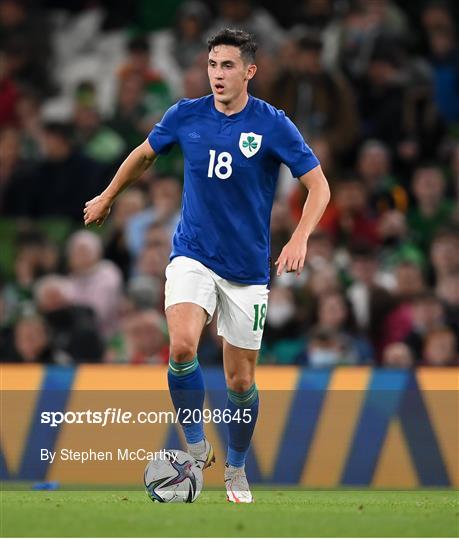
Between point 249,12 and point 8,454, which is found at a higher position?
point 249,12

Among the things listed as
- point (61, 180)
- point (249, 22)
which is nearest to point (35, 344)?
point (61, 180)

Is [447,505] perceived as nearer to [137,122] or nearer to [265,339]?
[265,339]

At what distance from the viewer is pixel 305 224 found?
8.98 m

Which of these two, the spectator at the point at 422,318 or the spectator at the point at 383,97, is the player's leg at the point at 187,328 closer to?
the spectator at the point at 422,318

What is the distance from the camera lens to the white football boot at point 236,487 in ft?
30.7

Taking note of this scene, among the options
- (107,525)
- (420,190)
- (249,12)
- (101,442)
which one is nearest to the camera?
(107,525)

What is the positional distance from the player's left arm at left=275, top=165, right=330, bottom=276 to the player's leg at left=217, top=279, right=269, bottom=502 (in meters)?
0.52

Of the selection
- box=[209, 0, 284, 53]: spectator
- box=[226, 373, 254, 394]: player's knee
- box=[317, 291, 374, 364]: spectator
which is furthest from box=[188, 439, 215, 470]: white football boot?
box=[209, 0, 284, 53]: spectator

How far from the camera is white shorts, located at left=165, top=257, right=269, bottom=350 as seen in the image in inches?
358

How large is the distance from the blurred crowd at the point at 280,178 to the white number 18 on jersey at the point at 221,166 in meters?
4.27

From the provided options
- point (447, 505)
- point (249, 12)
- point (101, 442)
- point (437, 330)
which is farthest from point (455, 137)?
point (447, 505)

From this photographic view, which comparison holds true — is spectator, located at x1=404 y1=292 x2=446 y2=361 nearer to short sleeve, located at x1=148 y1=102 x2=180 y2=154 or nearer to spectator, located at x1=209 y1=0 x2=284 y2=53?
short sleeve, located at x1=148 y1=102 x2=180 y2=154

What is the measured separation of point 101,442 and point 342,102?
5.61m

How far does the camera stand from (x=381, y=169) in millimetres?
15688
